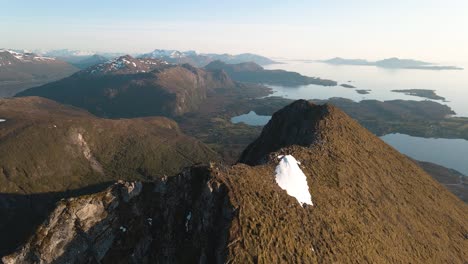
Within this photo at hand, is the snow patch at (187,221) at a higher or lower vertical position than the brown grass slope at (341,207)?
higher

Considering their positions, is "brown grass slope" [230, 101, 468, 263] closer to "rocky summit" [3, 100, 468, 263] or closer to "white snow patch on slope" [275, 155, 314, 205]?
"rocky summit" [3, 100, 468, 263]

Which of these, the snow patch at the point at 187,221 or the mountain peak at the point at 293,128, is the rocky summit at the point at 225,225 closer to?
the snow patch at the point at 187,221

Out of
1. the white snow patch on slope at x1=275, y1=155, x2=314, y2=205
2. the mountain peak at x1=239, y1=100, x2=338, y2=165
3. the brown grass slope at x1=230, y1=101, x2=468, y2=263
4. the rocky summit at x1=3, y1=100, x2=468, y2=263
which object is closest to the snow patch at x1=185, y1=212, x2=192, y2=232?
the rocky summit at x1=3, y1=100, x2=468, y2=263

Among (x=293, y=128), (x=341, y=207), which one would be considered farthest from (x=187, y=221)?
(x=293, y=128)

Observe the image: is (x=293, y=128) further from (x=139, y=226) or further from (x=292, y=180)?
(x=139, y=226)

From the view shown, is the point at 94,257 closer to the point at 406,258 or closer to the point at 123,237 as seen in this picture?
the point at 123,237

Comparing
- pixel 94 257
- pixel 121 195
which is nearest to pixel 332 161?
pixel 121 195

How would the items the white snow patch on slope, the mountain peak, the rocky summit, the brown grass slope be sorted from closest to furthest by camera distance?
the rocky summit → the brown grass slope → the white snow patch on slope → the mountain peak

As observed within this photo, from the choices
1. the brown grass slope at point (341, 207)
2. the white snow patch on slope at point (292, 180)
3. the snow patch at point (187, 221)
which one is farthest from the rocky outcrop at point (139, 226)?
the white snow patch on slope at point (292, 180)
